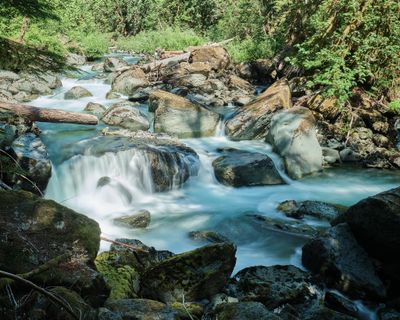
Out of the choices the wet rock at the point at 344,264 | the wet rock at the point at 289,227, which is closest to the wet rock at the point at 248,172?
the wet rock at the point at 289,227

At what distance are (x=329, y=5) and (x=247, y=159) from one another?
281 inches

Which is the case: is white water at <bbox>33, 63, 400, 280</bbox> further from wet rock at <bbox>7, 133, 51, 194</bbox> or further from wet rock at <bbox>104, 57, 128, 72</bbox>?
wet rock at <bbox>104, 57, 128, 72</bbox>

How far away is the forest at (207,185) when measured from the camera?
3795 millimetres

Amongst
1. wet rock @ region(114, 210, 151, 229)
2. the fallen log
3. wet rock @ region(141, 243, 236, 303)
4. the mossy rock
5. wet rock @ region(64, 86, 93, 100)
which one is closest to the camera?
the mossy rock

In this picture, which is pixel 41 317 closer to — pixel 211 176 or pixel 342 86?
pixel 211 176

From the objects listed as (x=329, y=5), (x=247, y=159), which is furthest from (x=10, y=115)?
(x=329, y=5)

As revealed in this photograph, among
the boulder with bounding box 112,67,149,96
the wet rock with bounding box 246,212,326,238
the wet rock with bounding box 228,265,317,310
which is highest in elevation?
the boulder with bounding box 112,67,149,96

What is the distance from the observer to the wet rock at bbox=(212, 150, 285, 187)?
927 centimetres

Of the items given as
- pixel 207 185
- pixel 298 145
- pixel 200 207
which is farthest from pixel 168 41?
pixel 200 207

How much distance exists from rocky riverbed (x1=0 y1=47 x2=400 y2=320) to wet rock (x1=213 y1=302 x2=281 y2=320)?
0.6 inches

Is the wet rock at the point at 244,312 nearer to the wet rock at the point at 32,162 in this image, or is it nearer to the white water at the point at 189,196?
the white water at the point at 189,196

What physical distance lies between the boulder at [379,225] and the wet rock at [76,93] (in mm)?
12718

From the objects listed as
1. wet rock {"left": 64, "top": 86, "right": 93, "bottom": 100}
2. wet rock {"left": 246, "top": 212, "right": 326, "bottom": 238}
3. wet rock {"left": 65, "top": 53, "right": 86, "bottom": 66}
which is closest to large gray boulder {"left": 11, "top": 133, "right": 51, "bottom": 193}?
A: wet rock {"left": 246, "top": 212, "right": 326, "bottom": 238}

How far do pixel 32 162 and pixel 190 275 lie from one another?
173 inches
